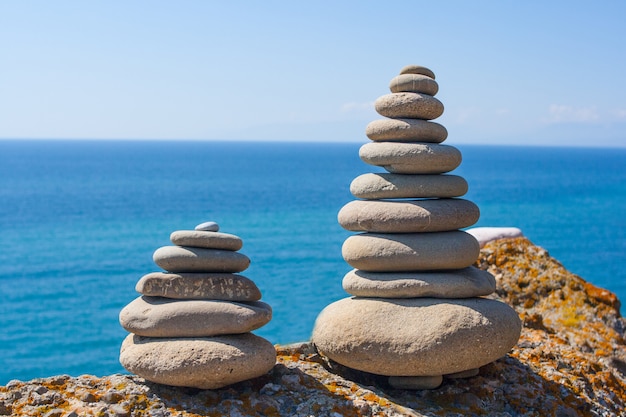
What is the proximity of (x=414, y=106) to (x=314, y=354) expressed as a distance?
352 cm

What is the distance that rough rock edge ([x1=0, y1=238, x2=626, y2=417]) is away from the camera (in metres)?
7.44

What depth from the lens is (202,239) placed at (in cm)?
813

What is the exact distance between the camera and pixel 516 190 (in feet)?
278

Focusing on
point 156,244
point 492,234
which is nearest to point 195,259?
A: point 492,234

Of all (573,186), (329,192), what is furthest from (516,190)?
(329,192)

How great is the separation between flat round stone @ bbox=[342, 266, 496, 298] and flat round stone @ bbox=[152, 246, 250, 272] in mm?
1711

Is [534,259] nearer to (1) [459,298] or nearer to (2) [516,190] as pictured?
(1) [459,298]

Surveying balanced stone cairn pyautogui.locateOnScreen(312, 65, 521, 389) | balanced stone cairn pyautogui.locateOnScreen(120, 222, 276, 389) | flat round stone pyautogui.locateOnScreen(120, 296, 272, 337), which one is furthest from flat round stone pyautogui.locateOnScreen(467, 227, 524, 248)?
flat round stone pyautogui.locateOnScreen(120, 296, 272, 337)

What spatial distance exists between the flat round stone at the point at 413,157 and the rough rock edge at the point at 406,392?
263 centimetres

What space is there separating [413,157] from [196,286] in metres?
3.14

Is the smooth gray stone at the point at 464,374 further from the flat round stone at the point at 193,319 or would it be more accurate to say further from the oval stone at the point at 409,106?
the oval stone at the point at 409,106

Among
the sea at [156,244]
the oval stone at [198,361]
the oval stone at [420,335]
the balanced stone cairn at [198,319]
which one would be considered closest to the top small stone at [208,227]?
the balanced stone cairn at [198,319]

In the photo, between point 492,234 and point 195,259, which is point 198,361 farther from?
point 492,234

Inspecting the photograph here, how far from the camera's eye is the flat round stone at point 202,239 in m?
8.12
